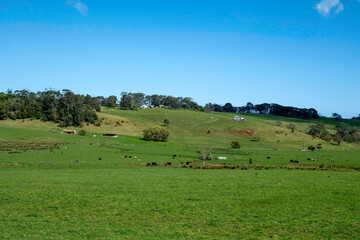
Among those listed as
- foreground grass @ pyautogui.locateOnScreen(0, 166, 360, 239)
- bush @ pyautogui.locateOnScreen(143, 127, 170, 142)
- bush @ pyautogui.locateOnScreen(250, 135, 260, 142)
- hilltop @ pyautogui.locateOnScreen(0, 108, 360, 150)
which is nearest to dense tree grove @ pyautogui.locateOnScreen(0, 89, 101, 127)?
hilltop @ pyautogui.locateOnScreen(0, 108, 360, 150)

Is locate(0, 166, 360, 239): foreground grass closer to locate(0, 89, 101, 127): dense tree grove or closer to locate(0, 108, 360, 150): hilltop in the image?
locate(0, 108, 360, 150): hilltop

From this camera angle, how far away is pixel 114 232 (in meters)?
15.9

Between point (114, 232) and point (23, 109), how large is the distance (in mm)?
141415

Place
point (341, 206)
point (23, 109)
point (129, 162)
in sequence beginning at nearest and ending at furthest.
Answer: point (341, 206)
point (129, 162)
point (23, 109)

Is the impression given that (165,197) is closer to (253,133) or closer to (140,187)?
(140,187)

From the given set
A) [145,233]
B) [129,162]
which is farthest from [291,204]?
[129,162]

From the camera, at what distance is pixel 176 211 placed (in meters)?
20.0

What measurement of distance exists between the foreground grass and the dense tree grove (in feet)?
368

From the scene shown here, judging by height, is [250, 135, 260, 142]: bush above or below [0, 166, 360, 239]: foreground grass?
below

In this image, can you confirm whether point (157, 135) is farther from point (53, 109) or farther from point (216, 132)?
point (53, 109)

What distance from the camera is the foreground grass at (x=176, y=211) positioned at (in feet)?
52.7

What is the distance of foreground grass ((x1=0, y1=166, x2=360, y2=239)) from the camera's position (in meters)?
16.1

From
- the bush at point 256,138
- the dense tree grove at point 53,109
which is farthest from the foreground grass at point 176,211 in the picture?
the dense tree grove at point 53,109

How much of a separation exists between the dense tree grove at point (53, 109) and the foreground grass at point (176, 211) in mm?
112021
